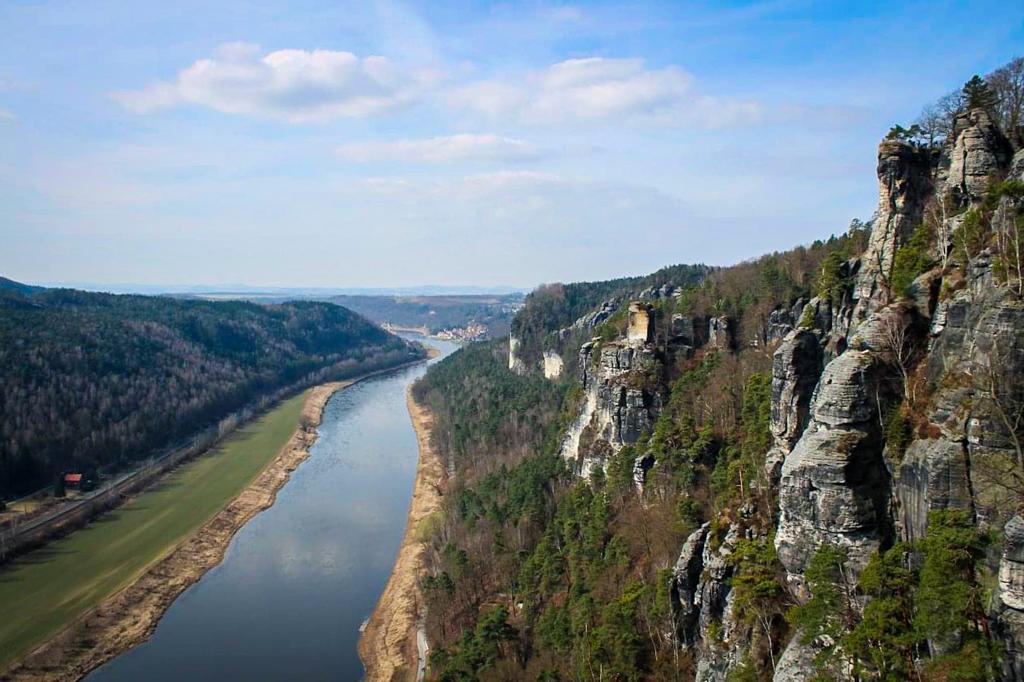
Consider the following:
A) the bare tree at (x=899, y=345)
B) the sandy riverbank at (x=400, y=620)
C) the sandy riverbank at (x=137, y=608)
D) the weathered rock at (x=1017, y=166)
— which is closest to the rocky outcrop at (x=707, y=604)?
the bare tree at (x=899, y=345)

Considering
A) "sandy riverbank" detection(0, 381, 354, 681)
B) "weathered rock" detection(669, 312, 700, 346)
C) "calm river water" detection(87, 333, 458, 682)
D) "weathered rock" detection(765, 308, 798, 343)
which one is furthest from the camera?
"weathered rock" detection(669, 312, 700, 346)

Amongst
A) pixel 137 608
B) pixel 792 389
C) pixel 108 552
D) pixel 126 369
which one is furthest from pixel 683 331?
pixel 126 369

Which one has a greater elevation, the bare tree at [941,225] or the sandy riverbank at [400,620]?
the bare tree at [941,225]

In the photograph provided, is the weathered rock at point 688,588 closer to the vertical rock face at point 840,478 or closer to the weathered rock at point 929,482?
the vertical rock face at point 840,478

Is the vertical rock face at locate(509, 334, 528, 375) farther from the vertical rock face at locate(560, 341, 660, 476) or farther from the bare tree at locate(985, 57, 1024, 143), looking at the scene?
the bare tree at locate(985, 57, 1024, 143)

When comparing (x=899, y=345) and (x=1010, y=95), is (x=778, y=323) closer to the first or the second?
(x=1010, y=95)

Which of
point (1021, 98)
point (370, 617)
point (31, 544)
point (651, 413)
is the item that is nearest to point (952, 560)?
point (1021, 98)

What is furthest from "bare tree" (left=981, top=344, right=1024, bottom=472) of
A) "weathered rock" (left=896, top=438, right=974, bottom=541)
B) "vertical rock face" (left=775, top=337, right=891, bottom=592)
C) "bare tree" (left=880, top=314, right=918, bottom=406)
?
"vertical rock face" (left=775, top=337, right=891, bottom=592)

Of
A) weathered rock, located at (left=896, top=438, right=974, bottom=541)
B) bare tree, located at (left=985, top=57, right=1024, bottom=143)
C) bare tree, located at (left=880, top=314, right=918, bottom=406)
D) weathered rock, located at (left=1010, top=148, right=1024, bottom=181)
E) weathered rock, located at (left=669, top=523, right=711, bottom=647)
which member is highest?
bare tree, located at (left=985, top=57, right=1024, bottom=143)
